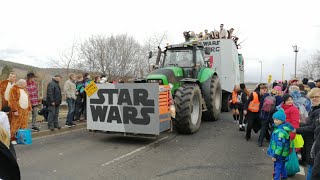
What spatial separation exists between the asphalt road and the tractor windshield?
2804 mm

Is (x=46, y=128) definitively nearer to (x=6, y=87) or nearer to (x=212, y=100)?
(x=6, y=87)

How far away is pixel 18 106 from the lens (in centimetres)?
850

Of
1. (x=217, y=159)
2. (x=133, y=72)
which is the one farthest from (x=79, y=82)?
(x=133, y=72)

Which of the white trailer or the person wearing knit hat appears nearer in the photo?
the person wearing knit hat

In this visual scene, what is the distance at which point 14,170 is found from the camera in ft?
8.02

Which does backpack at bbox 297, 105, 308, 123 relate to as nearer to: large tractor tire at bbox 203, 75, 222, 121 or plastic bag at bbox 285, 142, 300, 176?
plastic bag at bbox 285, 142, 300, 176

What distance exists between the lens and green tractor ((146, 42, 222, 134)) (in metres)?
9.40

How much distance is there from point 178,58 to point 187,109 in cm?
317

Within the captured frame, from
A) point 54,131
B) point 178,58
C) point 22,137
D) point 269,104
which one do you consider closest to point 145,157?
point 22,137

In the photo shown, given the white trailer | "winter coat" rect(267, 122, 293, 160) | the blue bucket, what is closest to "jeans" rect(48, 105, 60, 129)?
the blue bucket

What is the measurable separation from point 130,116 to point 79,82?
14.5ft

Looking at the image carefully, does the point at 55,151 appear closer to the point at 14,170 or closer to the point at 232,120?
the point at 14,170

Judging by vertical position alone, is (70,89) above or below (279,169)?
above

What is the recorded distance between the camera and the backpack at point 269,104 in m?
8.48
